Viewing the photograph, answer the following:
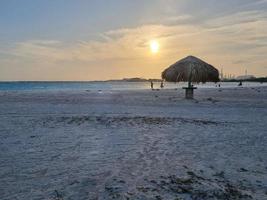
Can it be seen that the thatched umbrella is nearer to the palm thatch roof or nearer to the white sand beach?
the palm thatch roof

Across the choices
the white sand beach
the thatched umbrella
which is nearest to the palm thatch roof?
the thatched umbrella

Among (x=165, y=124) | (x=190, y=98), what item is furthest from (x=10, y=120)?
(x=190, y=98)

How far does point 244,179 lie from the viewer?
6016mm

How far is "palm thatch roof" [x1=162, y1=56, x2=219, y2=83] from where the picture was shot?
27102mm

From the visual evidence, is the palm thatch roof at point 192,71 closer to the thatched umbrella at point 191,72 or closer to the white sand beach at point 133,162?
the thatched umbrella at point 191,72

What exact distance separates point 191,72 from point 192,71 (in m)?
0.10

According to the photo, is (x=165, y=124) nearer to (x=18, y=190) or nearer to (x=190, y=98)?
(x=18, y=190)

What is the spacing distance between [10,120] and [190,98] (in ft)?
52.6

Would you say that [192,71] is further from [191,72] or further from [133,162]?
[133,162]

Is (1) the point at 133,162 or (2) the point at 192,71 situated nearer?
(1) the point at 133,162

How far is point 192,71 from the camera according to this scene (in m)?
27.0

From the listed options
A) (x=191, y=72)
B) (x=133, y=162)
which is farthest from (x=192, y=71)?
(x=133, y=162)

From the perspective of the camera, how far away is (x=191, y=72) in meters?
27.0

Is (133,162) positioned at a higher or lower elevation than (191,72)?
lower
